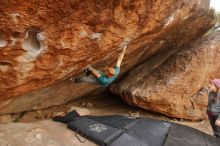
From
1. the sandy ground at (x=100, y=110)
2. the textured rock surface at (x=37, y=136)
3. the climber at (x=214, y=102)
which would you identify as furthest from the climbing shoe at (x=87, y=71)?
the climber at (x=214, y=102)

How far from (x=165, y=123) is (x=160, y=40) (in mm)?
2239

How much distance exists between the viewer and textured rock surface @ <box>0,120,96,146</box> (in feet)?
16.5

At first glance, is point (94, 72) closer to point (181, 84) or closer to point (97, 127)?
point (97, 127)

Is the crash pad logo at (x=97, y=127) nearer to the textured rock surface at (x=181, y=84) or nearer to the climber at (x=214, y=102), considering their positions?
the textured rock surface at (x=181, y=84)

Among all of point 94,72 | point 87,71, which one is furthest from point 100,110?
point 94,72

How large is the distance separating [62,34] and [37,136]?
2.13m

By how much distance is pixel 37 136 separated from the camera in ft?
17.1

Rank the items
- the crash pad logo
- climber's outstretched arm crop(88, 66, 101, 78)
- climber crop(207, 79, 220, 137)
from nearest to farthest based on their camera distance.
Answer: climber's outstretched arm crop(88, 66, 101, 78) < the crash pad logo < climber crop(207, 79, 220, 137)

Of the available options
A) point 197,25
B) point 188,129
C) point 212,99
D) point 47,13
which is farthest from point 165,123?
point 47,13

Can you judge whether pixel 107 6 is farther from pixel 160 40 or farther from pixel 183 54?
pixel 183 54

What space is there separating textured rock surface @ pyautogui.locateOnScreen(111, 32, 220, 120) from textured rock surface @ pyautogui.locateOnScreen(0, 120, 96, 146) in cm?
245

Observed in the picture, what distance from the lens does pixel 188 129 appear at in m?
6.22

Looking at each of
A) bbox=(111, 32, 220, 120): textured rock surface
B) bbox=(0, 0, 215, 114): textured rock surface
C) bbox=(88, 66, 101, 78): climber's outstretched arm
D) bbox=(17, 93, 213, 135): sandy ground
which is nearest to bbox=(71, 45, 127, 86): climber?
bbox=(88, 66, 101, 78): climber's outstretched arm

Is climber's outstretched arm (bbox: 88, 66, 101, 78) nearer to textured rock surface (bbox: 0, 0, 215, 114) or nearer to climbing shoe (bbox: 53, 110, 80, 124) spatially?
textured rock surface (bbox: 0, 0, 215, 114)
